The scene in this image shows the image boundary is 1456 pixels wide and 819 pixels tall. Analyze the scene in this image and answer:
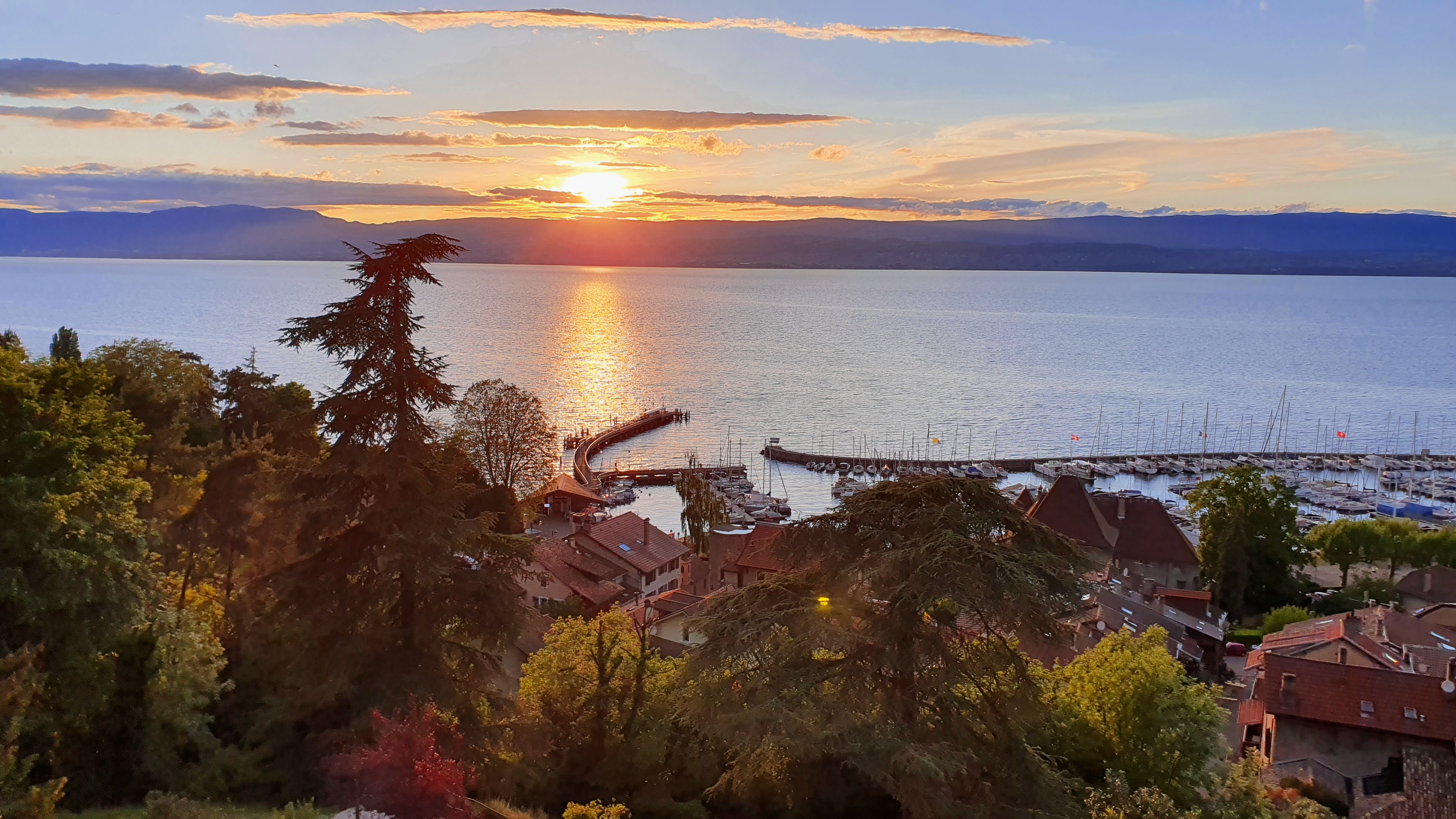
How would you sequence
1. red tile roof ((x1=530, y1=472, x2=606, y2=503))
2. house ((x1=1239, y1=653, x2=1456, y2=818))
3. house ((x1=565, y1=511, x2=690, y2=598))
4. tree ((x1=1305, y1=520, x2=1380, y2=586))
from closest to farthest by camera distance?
house ((x1=1239, y1=653, x2=1456, y2=818)) → house ((x1=565, y1=511, x2=690, y2=598)) → tree ((x1=1305, y1=520, x2=1380, y2=586)) → red tile roof ((x1=530, y1=472, x2=606, y2=503))

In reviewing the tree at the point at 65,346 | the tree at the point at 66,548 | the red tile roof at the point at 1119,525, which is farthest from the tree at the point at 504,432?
the tree at the point at 66,548

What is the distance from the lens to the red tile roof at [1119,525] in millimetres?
44344

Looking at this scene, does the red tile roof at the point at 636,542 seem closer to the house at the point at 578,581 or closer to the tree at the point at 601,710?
the house at the point at 578,581

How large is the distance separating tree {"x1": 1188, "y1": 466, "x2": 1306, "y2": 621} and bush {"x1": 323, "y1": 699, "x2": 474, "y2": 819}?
38646 mm

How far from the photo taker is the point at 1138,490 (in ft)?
266

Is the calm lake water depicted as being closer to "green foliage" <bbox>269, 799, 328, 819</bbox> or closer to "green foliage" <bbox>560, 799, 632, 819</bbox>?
"green foliage" <bbox>560, 799, 632, 819</bbox>

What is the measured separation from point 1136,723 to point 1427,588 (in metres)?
31.6

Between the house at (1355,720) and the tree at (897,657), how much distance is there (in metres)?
13.1

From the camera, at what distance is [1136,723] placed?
1802cm

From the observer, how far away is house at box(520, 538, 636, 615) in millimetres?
33844

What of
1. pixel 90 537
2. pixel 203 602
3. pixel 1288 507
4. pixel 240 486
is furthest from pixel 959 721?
pixel 1288 507

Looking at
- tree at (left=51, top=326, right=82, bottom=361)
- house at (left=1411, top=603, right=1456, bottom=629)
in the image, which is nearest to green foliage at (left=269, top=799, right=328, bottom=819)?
tree at (left=51, top=326, right=82, bottom=361)

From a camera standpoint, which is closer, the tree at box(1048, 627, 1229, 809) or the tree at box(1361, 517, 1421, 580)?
the tree at box(1048, 627, 1229, 809)

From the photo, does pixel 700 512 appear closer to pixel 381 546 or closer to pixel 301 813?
pixel 381 546
